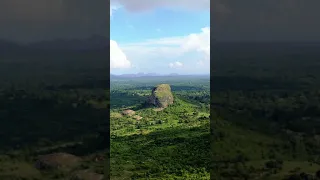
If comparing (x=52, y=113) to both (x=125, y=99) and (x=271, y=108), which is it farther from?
(x=125, y=99)

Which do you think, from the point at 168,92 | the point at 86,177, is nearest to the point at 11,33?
the point at 86,177

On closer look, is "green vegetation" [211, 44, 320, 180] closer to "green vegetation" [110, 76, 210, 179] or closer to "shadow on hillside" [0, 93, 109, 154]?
"shadow on hillside" [0, 93, 109, 154]

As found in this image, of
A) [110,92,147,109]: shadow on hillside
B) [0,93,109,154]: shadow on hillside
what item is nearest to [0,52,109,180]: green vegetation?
[0,93,109,154]: shadow on hillside

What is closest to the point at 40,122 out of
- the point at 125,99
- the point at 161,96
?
the point at 125,99

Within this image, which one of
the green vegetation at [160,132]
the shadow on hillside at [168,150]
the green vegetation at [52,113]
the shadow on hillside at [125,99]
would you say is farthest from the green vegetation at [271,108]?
the shadow on hillside at [125,99]

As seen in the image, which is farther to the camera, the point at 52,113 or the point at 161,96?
the point at 161,96

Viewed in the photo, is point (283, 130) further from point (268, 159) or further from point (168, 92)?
point (168, 92)
